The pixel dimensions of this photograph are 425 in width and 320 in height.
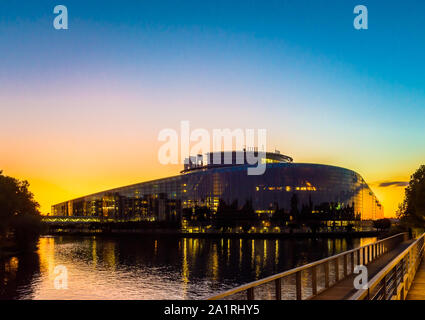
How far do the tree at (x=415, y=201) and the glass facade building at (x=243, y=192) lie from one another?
38047 mm

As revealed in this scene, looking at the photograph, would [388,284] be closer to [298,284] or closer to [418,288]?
[298,284]

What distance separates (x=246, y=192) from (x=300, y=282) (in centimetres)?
10654

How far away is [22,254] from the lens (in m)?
63.3

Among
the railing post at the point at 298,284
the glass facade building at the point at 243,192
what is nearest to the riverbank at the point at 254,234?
the glass facade building at the point at 243,192

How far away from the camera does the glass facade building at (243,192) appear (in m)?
117

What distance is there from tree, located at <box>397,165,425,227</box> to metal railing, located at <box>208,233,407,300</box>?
124 ft

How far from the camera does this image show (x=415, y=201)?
55625 millimetres

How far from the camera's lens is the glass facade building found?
117 meters

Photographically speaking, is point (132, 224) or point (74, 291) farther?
point (132, 224)

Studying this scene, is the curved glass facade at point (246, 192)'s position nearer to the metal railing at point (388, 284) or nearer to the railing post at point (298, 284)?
the metal railing at point (388, 284)

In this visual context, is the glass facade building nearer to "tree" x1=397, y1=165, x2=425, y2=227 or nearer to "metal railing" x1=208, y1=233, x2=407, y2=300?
"tree" x1=397, y1=165, x2=425, y2=227
